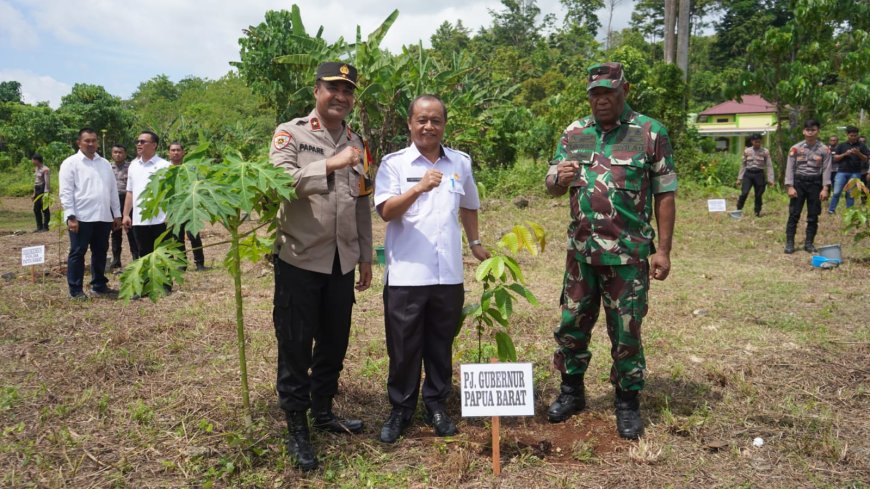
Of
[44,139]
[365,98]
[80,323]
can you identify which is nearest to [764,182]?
[365,98]

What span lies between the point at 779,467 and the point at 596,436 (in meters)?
0.85

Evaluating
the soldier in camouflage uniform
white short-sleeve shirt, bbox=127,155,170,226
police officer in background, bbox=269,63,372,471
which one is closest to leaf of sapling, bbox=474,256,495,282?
the soldier in camouflage uniform

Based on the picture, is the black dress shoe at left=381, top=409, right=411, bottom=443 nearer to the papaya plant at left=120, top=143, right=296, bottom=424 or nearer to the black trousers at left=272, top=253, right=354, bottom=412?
the black trousers at left=272, top=253, right=354, bottom=412

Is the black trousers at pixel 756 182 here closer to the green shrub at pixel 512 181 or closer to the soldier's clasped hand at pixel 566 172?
the green shrub at pixel 512 181

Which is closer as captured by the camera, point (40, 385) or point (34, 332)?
point (40, 385)

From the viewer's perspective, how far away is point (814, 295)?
613 cm

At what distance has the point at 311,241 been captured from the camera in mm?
2869

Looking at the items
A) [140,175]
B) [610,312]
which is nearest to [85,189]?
[140,175]

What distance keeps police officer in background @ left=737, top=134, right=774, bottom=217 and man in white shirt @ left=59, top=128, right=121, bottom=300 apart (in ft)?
34.4

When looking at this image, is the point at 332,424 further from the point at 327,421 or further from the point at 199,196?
the point at 199,196

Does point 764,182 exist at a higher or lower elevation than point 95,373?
higher

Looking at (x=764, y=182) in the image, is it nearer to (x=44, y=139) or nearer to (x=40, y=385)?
(x=40, y=385)

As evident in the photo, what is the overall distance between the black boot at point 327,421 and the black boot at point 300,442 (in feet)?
0.82

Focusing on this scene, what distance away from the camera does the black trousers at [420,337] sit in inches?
122
